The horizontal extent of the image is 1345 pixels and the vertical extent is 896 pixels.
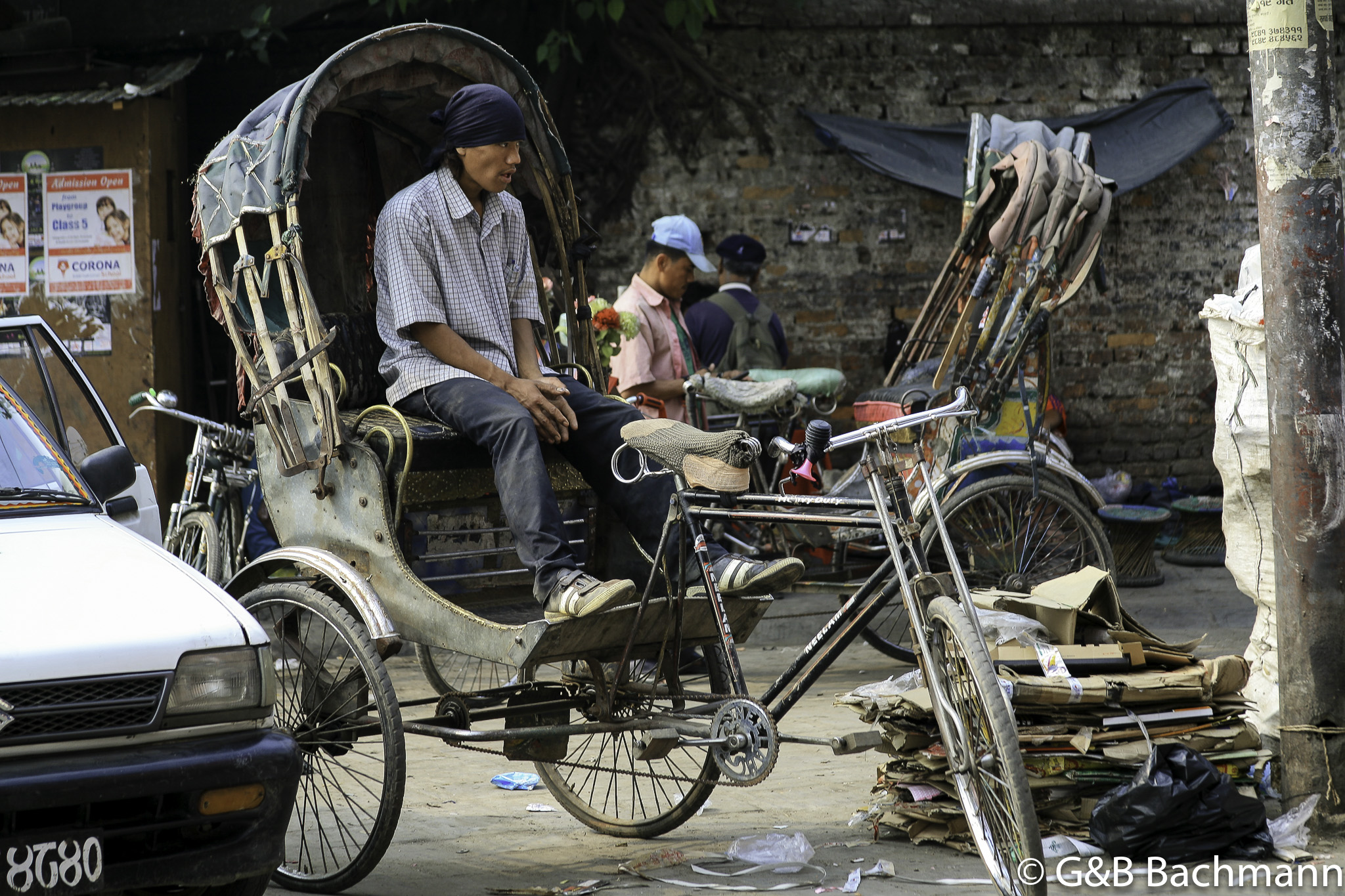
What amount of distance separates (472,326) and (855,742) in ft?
6.29

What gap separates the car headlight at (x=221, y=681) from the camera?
→ 3.25 metres

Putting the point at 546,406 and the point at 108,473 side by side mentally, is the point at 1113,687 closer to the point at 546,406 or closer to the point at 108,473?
the point at 546,406

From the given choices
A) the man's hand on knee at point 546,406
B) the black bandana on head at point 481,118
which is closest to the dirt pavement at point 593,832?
the man's hand on knee at point 546,406

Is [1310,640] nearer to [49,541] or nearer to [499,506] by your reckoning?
[499,506]

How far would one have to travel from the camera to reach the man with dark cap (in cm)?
834

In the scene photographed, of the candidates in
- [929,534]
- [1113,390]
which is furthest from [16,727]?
[1113,390]

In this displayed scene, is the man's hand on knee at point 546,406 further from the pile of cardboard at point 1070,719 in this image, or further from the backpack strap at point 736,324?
the backpack strap at point 736,324

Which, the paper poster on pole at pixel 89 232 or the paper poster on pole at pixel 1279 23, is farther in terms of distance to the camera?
the paper poster on pole at pixel 89 232

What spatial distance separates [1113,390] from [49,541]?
7.91 m

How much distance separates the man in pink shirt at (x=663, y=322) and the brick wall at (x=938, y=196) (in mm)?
1948

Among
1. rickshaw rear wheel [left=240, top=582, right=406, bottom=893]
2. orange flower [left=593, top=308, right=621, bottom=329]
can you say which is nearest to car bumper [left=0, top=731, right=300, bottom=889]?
rickshaw rear wheel [left=240, top=582, right=406, bottom=893]

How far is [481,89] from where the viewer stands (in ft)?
15.0

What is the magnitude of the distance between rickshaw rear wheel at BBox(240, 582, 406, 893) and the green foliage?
559 cm

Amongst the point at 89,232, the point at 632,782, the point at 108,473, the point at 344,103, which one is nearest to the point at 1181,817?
the point at 632,782
